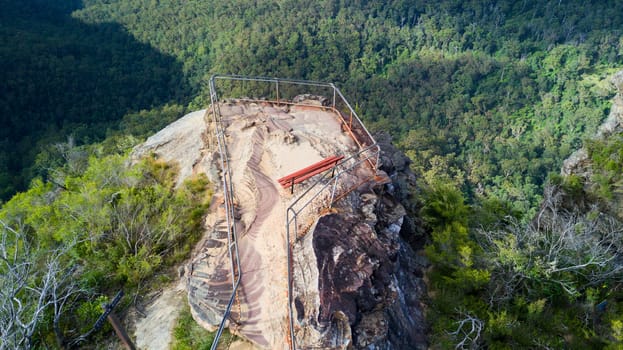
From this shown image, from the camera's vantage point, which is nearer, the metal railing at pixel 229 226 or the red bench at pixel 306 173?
the metal railing at pixel 229 226

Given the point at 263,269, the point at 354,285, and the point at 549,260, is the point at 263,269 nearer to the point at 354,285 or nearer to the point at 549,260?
the point at 354,285

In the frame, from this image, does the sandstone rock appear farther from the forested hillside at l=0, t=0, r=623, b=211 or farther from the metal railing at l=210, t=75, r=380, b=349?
the forested hillside at l=0, t=0, r=623, b=211

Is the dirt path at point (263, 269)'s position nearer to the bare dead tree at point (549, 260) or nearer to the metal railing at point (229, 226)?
the metal railing at point (229, 226)

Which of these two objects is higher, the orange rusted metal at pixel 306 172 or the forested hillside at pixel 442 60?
the orange rusted metal at pixel 306 172

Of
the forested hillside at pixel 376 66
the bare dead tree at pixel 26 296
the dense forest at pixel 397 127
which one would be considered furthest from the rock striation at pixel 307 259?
the forested hillside at pixel 376 66

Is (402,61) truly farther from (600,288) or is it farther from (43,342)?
(43,342)

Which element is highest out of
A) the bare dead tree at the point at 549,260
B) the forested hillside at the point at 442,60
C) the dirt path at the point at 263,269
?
the dirt path at the point at 263,269

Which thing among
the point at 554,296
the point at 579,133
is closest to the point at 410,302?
the point at 554,296

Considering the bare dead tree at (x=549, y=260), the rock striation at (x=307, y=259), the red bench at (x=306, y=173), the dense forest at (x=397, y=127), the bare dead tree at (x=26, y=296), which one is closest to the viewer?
the bare dead tree at (x=26, y=296)
